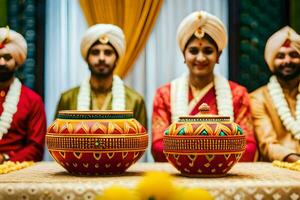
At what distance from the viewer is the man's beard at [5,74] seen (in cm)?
328

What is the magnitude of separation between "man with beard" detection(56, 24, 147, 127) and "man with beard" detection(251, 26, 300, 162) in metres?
0.79

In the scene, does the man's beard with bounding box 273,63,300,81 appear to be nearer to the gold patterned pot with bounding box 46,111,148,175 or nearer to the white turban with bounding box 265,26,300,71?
the white turban with bounding box 265,26,300,71

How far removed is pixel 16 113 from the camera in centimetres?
323

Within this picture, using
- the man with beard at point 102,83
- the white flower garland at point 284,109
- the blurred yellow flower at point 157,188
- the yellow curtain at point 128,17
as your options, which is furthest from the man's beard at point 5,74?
the blurred yellow flower at point 157,188

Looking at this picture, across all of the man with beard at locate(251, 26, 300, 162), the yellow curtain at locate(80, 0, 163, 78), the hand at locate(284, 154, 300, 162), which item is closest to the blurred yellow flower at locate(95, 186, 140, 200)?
the hand at locate(284, 154, 300, 162)

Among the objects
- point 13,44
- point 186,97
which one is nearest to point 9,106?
point 13,44

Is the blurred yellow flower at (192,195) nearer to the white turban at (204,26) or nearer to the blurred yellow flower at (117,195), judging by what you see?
the blurred yellow flower at (117,195)

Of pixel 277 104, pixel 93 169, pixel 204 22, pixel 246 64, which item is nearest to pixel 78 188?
pixel 93 169

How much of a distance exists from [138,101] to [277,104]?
36.0 inches

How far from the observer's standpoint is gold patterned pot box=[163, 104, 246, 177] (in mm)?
1525

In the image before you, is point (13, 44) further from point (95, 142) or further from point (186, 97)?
point (95, 142)

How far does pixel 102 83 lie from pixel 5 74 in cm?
64

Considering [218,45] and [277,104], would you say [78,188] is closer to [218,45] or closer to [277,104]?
[218,45]

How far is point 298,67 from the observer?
3.43m
